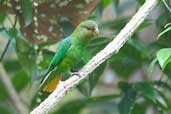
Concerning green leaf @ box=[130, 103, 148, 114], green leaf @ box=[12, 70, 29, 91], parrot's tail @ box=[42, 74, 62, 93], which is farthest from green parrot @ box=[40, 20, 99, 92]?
green leaf @ box=[12, 70, 29, 91]

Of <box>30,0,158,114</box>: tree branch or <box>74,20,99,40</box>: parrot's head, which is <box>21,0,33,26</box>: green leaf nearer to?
<box>74,20,99,40</box>: parrot's head

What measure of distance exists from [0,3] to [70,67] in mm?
500

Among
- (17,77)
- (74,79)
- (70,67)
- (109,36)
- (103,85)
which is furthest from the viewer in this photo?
(103,85)

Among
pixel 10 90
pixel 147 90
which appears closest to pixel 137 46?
pixel 147 90

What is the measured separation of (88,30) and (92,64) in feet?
0.72

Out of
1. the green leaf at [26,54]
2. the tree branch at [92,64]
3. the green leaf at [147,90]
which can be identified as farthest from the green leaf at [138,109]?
the tree branch at [92,64]

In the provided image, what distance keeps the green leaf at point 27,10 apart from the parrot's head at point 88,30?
0.32m

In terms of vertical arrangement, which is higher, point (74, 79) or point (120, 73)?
point (74, 79)

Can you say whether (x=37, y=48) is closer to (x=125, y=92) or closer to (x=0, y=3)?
(x=0, y=3)

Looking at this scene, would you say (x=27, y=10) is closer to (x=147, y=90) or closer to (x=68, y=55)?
(x=68, y=55)

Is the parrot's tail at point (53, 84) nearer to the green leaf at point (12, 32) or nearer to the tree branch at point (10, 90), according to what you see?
the green leaf at point (12, 32)

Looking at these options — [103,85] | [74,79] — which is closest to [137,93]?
[74,79]

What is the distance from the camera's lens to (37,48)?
241cm

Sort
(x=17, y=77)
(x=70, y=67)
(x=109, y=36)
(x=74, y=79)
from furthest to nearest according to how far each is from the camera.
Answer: (x=17, y=77)
(x=109, y=36)
(x=70, y=67)
(x=74, y=79)
